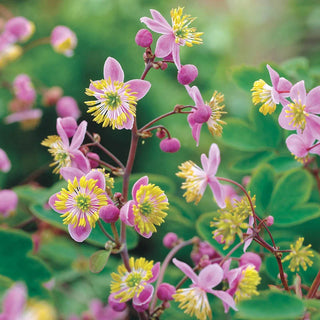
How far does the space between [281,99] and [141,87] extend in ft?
0.42

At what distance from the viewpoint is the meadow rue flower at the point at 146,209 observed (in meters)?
0.36

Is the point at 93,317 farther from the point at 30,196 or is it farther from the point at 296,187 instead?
the point at 296,187

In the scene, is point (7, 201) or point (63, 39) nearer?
point (7, 201)

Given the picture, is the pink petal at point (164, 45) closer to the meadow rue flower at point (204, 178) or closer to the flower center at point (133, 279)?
the meadow rue flower at point (204, 178)

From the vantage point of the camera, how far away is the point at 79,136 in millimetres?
394

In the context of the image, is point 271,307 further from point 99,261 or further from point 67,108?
point 67,108

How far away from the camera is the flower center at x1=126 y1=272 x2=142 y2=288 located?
1.27 ft

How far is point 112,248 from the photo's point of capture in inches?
15.9

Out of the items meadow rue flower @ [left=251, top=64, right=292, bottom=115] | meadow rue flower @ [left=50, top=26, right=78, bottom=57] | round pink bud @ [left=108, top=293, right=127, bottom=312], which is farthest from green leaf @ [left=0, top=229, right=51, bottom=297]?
meadow rue flower @ [left=50, top=26, right=78, bottom=57]

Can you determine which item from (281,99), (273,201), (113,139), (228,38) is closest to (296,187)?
(273,201)

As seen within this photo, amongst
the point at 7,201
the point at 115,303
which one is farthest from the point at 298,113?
the point at 7,201

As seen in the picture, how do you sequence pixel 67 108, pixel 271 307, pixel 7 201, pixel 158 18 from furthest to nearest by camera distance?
pixel 67 108 → pixel 7 201 → pixel 158 18 → pixel 271 307

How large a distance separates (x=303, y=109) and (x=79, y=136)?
200 mm

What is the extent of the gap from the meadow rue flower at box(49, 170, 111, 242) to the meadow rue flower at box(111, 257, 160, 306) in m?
0.05
